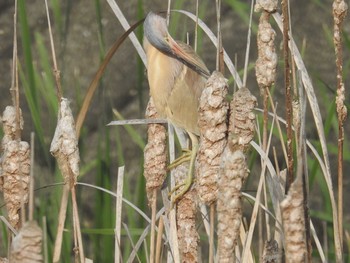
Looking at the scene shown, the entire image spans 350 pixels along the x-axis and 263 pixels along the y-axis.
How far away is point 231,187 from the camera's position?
111cm

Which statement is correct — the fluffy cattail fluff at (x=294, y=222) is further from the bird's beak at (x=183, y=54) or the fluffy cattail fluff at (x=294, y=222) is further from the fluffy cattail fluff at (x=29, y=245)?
the bird's beak at (x=183, y=54)

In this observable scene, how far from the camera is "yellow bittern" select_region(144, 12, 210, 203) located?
1.75 metres

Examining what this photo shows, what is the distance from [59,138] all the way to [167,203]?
0.97 ft

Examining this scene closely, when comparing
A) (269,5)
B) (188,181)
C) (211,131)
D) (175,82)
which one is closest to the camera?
(211,131)

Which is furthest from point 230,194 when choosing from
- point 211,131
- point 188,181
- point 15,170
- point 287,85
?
point 188,181

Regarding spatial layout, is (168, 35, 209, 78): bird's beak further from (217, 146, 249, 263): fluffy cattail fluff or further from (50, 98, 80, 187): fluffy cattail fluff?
(217, 146, 249, 263): fluffy cattail fluff

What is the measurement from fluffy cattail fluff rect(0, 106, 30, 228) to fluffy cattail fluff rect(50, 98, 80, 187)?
0.21 ft

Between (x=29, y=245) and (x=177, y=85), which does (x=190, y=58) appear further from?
(x=29, y=245)

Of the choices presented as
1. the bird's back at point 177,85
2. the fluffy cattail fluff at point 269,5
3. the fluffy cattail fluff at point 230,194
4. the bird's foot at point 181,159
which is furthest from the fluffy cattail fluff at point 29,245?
the bird's back at point 177,85

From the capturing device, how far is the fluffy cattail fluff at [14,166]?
1357mm

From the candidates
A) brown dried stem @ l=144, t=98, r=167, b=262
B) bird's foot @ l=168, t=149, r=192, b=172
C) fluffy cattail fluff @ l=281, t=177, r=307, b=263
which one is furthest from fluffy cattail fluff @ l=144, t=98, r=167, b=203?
fluffy cattail fluff @ l=281, t=177, r=307, b=263

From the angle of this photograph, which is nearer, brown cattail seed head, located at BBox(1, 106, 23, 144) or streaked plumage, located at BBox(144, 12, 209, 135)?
brown cattail seed head, located at BBox(1, 106, 23, 144)

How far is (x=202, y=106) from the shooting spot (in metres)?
1.21

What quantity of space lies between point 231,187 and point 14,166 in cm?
36
